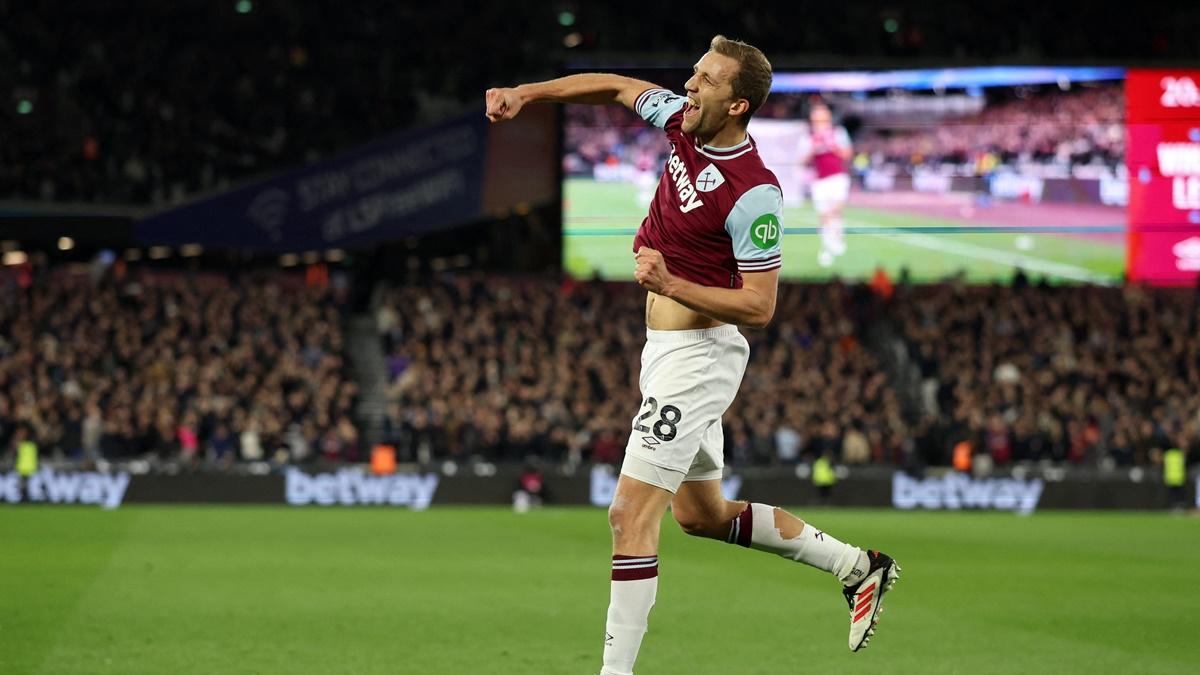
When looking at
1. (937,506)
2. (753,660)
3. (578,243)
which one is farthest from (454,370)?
(753,660)

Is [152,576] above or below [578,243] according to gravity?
below

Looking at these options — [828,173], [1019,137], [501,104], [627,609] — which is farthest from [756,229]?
[1019,137]

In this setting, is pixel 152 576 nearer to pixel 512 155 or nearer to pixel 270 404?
pixel 270 404

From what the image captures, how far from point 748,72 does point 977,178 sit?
99.4 ft

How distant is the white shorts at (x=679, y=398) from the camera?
6.68 metres

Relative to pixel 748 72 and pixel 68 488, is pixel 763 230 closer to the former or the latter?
pixel 748 72

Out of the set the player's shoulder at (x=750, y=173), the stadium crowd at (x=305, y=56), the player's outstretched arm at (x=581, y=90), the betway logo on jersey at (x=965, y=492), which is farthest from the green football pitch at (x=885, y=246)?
the player's shoulder at (x=750, y=173)

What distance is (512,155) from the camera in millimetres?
35375

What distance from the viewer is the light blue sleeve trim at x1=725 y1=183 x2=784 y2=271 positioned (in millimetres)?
6555

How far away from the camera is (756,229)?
6559 mm

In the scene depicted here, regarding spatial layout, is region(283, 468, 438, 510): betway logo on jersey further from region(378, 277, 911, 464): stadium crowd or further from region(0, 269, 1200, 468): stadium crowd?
region(378, 277, 911, 464): stadium crowd

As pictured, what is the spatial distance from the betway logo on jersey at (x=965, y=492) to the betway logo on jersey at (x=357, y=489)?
8.39 meters

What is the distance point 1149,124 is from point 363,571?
2673 centimetres

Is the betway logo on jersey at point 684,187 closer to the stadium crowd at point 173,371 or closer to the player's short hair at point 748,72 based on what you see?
the player's short hair at point 748,72
